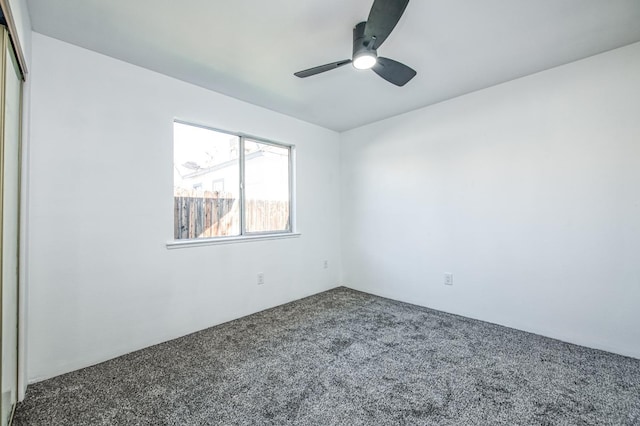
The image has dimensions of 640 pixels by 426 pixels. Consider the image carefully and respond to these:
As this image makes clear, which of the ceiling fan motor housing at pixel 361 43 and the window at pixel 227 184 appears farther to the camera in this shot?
the window at pixel 227 184

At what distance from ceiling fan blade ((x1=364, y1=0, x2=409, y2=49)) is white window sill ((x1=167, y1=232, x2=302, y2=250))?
226 cm

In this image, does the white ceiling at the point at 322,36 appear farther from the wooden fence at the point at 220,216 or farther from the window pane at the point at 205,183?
the wooden fence at the point at 220,216

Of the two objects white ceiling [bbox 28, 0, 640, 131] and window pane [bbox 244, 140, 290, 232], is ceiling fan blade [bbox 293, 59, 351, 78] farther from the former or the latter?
window pane [bbox 244, 140, 290, 232]

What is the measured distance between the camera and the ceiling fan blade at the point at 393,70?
192 centimetres

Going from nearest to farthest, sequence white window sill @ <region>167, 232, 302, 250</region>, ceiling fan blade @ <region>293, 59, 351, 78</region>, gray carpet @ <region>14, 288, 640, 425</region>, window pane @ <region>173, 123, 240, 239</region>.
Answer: gray carpet @ <region>14, 288, 640, 425</region>, ceiling fan blade @ <region>293, 59, 351, 78</region>, white window sill @ <region>167, 232, 302, 250</region>, window pane @ <region>173, 123, 240, 239</region>

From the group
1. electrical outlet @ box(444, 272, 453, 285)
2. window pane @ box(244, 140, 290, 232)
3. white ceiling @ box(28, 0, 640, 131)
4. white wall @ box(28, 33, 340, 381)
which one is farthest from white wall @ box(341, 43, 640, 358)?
white wall @ box(28, 33, 340, 381)

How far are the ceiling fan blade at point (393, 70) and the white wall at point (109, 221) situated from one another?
1.71 m

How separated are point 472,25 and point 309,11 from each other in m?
1.13

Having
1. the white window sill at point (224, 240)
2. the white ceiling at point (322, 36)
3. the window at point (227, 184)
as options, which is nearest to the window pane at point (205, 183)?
the window at point (227, 184)

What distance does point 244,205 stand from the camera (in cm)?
320

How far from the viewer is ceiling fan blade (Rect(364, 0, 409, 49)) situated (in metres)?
1.33

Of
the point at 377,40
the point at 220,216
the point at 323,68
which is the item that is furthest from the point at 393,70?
the point at 220,216

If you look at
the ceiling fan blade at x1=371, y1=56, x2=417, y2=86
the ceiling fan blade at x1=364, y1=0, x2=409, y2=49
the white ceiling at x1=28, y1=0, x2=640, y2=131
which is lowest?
the ceiling fan blade at x1=364, y1=0, x2=409, y2=49

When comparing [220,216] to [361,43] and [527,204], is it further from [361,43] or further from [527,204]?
[527,204]
